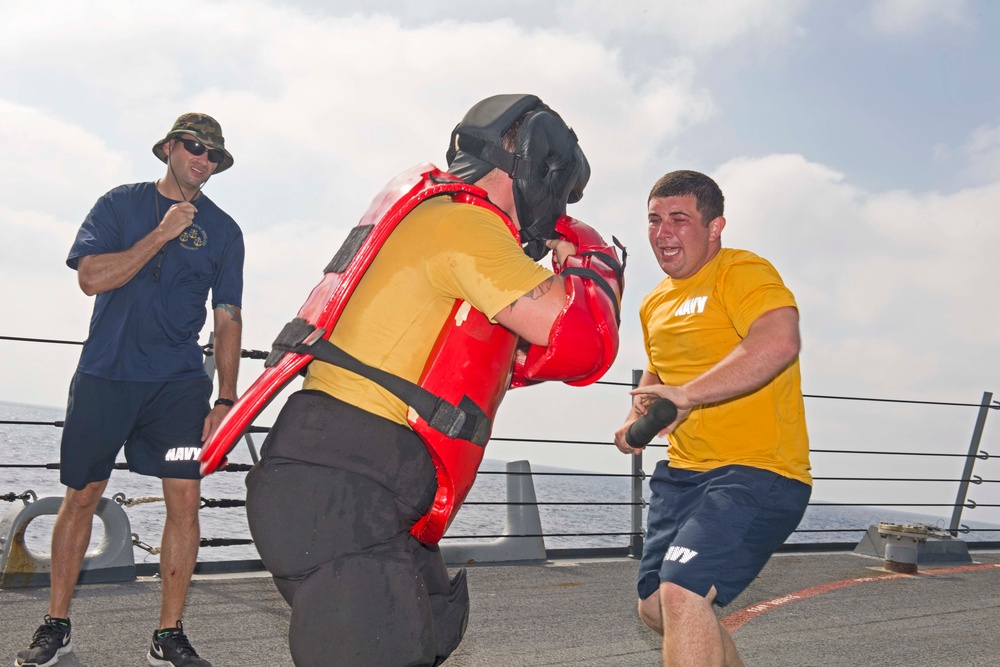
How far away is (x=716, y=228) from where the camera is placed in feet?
11.1

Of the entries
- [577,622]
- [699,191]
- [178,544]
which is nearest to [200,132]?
[178,544]

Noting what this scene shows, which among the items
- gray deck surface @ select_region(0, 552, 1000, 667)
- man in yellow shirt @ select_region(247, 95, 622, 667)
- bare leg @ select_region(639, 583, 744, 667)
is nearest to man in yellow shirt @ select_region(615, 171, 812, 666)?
Result: bare leg @ select_region(639, 583, 744, 667)

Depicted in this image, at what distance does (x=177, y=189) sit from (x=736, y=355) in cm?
248

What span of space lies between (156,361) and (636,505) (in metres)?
4.19

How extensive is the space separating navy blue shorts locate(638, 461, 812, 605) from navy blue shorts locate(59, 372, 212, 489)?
6.10 feet

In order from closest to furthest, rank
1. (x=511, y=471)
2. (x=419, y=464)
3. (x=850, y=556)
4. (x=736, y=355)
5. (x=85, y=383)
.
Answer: (x=419, y=464)
(x=736, y=355)
(x=85, y=383)
(x=511, y=471)
(x=850, y=556)

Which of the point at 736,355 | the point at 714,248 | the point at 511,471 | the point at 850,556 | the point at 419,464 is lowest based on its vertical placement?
the point at 850,556

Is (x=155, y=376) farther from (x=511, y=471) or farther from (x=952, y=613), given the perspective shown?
(x=952, y=613)

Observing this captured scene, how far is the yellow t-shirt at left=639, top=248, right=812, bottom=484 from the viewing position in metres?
3.02

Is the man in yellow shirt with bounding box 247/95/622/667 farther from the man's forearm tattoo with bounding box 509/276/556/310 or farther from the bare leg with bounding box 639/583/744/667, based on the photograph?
the bare leg with bounding box 639/583/744/667

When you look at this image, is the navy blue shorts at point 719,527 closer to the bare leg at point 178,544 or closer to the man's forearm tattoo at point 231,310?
the bare leg at point 178,544

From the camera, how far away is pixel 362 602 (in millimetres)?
1662

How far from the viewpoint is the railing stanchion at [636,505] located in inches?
267

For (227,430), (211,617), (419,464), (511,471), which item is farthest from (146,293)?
(511,471)
